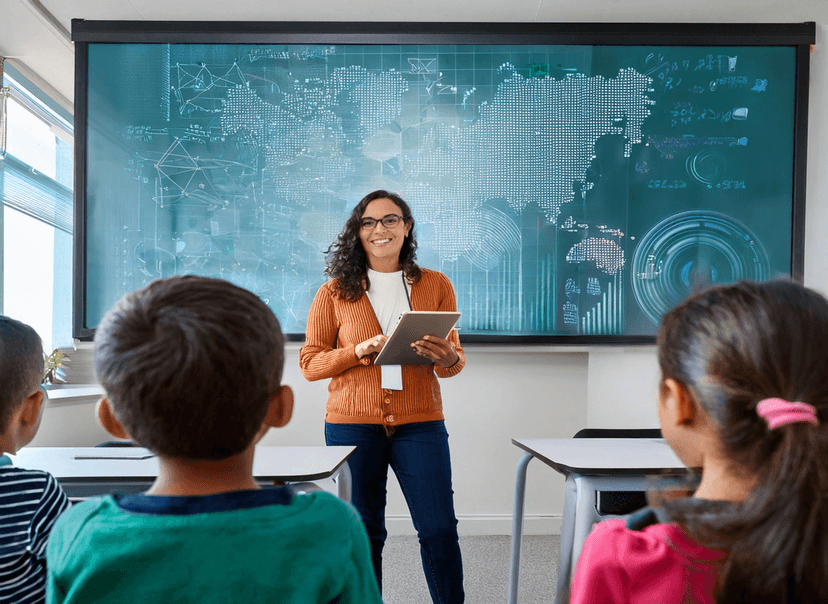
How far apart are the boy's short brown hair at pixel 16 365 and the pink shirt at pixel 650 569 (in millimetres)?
1027

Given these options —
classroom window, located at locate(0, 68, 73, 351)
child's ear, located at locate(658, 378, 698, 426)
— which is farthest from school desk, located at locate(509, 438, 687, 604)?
classroom window, located at locate(0, 68, 73, 351)

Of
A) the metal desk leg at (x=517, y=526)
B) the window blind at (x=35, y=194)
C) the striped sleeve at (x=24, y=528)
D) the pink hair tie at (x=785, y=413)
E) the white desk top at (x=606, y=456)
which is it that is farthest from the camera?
the window blind at (x=35, y=194)

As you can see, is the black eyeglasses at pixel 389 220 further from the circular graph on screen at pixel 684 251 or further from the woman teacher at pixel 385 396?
the circular graph on screen at pixel 684 251

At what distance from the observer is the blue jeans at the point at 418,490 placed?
6.25 ft

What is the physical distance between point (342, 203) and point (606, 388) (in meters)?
1.66

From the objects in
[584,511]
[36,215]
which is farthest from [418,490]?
[36,215]

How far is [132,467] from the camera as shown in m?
1.56

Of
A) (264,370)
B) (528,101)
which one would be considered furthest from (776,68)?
(264,370)

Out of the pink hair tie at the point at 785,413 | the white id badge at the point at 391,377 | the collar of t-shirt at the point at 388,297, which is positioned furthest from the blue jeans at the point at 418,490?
the pink hair tie at the point at 785,413

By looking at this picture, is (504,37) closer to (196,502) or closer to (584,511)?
(584,511)

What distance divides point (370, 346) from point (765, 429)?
4.47 ft

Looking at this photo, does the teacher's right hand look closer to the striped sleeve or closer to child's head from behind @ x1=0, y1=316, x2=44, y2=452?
child's head from behind @ x1=0, y1=316, x2=44, y2=452

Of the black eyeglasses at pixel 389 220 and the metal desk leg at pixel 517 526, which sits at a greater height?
the black eyeglasses at pixel 389 220

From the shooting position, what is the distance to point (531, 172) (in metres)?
3.05
